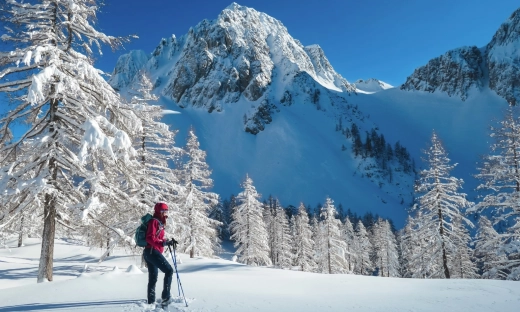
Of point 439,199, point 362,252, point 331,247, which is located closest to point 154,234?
point 439,199

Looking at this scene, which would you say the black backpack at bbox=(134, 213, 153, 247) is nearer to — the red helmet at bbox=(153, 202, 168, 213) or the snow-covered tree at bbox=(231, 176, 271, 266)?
the red helmet at bbox=(153, 202, 168, 213)

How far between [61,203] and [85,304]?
451 cm

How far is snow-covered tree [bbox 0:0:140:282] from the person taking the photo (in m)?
9.16

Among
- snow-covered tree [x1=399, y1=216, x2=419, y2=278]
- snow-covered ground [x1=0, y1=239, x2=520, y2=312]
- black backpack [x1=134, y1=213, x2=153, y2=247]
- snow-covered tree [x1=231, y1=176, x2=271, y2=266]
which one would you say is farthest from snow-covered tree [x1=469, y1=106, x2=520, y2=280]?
snow-covered tree [x1=231, y1=176, x2=271, y2=266]

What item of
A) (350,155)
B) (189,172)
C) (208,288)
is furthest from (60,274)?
(350,155)

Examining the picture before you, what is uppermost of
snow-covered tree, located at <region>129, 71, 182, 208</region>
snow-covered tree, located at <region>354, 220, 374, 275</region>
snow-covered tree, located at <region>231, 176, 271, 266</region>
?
snow-covered tree, located at <region>129, 71, 182, 208</region>

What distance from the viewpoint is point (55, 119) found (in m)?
10.0

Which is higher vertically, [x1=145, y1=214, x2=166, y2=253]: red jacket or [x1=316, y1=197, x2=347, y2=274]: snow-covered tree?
[x1=145, y1=214, x2=166, y2=253]: red jacket

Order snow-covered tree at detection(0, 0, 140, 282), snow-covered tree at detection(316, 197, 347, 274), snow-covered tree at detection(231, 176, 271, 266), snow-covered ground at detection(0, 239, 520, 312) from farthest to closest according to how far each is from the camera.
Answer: snow-covered tree at detection(316, 197, 347, 274), snow-covered tree at detection(231, 176, 271, 266), snow-covered tree at detection(0, 0, 140, 282), snow-covered ground at detection(0, 239, 520, 312)

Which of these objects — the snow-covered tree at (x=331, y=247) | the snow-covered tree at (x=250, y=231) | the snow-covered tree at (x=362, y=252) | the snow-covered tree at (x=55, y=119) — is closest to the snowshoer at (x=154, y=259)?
the snow-covered tree at (x=55, y=119)

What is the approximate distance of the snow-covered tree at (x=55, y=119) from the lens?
9.16m

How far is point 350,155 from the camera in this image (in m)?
162

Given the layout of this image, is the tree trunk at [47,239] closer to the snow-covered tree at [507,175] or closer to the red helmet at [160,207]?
the red helmet at [160,207]

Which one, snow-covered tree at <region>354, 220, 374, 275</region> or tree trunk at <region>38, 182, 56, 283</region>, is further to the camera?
snow-covered tree at <region>354, 220, 374, 275</region>
